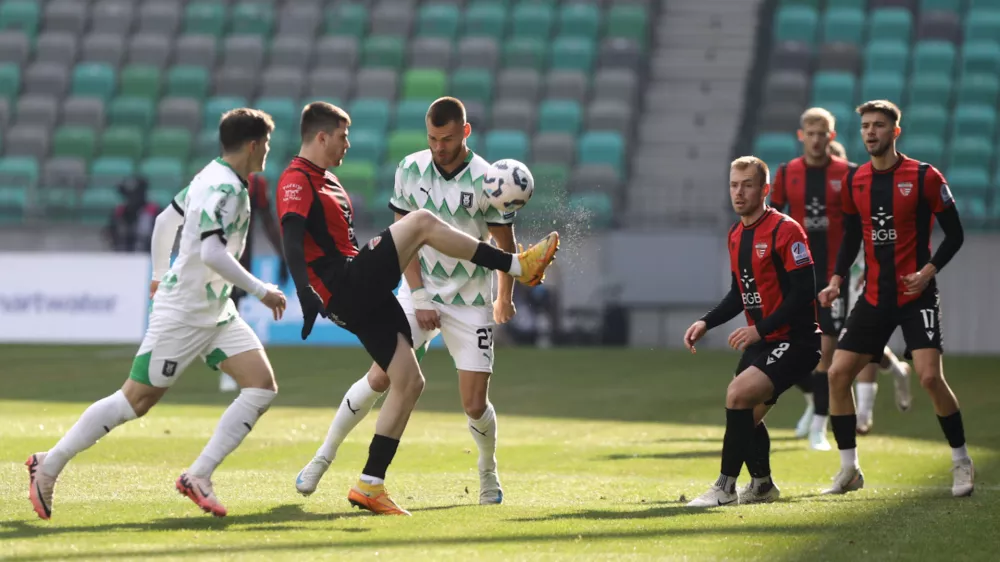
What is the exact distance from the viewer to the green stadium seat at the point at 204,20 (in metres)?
29.4

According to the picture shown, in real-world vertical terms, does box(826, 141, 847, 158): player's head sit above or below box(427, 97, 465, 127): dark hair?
above

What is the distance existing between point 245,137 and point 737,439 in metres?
2.93

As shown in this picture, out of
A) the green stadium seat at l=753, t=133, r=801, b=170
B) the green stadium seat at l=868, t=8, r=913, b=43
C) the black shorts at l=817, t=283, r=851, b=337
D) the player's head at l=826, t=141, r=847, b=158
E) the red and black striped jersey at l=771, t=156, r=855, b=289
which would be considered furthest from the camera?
the green stadium seat at l=868, t=8, r=913, b=43

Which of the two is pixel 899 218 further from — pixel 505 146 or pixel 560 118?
pixel 560 118

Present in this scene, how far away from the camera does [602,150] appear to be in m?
25.6

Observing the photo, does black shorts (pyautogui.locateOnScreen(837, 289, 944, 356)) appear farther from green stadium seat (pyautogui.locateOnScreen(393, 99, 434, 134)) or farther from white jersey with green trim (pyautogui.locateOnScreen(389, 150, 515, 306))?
green stadium seat (pyautogui.locateOnScreen(393, 99, 434, 134))

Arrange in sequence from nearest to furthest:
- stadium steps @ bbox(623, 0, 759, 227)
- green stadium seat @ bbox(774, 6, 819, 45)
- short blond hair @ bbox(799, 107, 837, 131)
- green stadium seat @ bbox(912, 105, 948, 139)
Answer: short blond hair @ bbox(799, 107, 837, 131) → green stadium seat @ bbox(912, 105, 948, 139) → stadium steps @ bbox(623, 0, 759, 227) → green stadium seat @ bbox(774, 6, 819, 45)

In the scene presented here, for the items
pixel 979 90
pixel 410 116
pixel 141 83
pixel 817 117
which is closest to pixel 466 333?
pixel 817 117

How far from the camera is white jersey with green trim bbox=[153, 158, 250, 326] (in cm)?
692

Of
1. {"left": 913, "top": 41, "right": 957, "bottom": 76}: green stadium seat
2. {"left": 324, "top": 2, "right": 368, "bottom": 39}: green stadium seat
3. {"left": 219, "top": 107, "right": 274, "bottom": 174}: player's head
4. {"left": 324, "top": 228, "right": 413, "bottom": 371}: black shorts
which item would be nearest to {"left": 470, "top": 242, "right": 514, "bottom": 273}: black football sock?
{"left": 324, "top": 228, "right": 413, "bottom": 371}: black shorts

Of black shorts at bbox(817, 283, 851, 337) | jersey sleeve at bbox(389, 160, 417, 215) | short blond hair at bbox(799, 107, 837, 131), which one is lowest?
black shorts at bbox(817, 283, 851, 337)

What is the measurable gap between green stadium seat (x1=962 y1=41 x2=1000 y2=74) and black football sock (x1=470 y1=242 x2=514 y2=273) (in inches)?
827

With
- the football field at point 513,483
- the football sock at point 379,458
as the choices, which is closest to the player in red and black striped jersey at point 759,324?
the football field at point 513,483

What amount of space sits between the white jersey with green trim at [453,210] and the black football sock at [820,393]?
4101 millimetres
